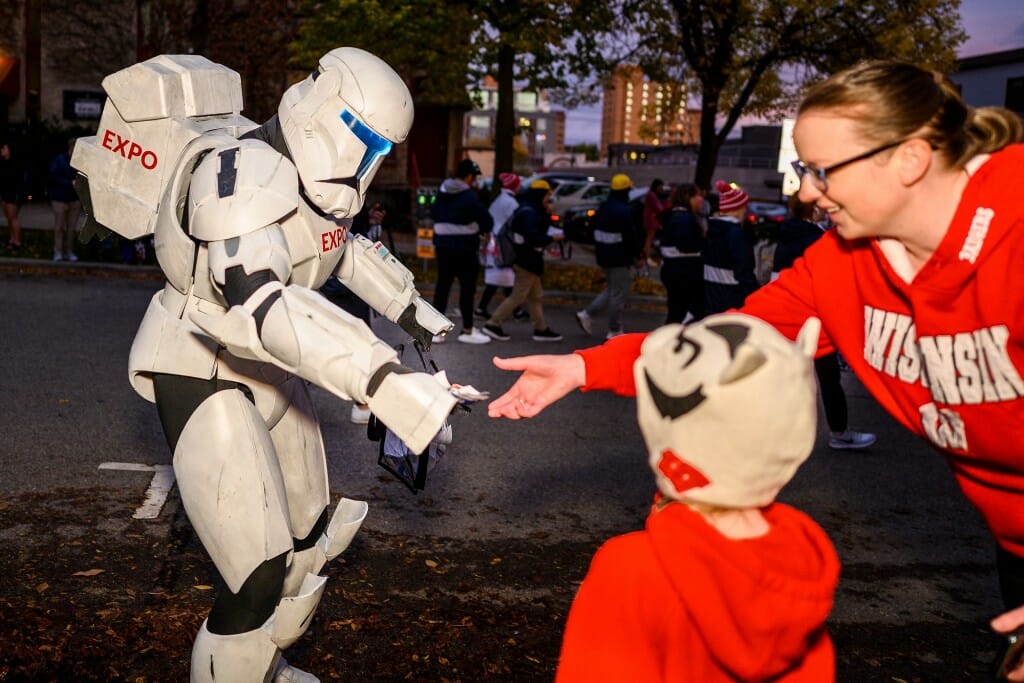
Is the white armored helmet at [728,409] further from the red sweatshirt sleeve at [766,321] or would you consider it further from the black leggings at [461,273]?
the black leggings at [461,273]

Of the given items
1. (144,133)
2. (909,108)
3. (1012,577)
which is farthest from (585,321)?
(909,108)

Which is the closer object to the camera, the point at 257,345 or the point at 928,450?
the point at 257,345

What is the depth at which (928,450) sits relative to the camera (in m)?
7.93

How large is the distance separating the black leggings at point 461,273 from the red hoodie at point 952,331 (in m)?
8.42

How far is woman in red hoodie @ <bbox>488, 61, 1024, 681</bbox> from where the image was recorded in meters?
2.37

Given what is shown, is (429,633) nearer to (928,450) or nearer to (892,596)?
(892,596)

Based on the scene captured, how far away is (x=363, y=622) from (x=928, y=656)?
2.39 metres

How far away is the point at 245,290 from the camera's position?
2.80 m

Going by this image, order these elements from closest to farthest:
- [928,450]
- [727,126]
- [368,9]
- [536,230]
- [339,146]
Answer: [339,146], [928,450], [536,230], [368,9], [727,126]

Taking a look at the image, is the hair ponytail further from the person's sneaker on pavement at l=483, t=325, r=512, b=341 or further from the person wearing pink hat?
the person's sneaker on pavement at l=483, t=325, r=512, b=341

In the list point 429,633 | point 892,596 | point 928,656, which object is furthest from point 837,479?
point 429,633

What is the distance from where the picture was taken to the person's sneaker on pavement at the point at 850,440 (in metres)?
7.81

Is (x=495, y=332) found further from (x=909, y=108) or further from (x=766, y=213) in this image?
(x=766, y=213)

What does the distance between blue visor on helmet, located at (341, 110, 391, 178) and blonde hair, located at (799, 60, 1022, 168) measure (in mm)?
1334
